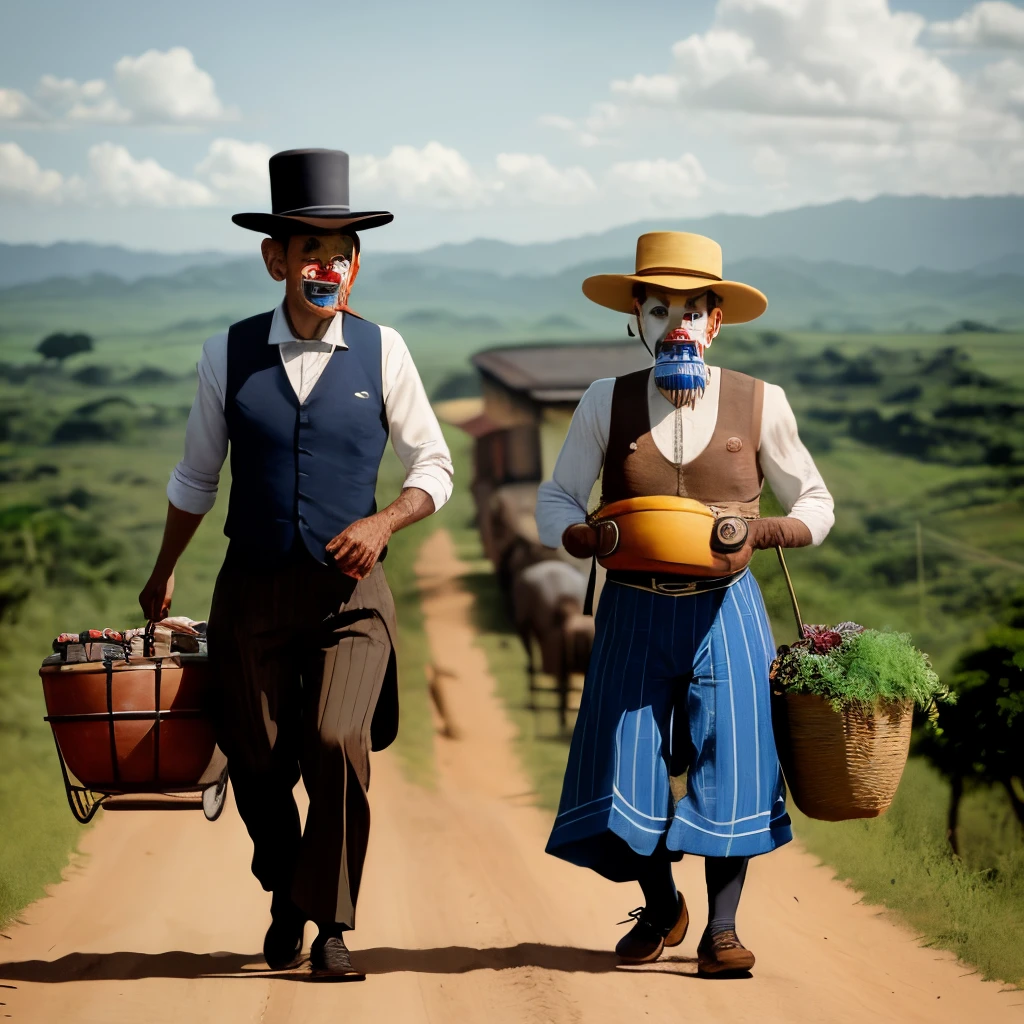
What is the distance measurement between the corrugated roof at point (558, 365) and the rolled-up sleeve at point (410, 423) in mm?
13883

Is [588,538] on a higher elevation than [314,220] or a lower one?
lower

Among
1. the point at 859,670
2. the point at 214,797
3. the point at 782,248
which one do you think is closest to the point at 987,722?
the point at 859,670

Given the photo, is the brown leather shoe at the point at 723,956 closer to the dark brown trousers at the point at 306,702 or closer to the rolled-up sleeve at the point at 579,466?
the dark brown trousers at the point at 306,702

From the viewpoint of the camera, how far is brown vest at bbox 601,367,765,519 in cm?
457

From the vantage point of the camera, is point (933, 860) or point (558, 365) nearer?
point (933, 860)

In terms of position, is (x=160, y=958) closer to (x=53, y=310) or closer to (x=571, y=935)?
(x=571, y=935)

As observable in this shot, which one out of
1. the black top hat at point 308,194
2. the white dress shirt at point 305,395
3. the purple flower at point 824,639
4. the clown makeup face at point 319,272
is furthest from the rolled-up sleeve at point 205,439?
the purple flower at point 824,639

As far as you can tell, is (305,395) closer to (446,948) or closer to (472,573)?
(446,948)

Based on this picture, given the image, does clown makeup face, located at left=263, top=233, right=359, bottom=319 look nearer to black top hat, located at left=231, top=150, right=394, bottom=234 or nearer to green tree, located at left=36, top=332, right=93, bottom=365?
black top hat, located at left=231, top=150, right=394, bottom=234

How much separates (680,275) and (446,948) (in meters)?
2.32

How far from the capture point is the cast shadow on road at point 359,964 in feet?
15.5

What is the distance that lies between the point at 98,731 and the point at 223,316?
28.5 metres

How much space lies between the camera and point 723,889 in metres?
4.59

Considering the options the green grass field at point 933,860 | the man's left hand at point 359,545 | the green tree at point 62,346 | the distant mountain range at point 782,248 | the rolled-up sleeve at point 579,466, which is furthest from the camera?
the distant mountain range at point 782,248
